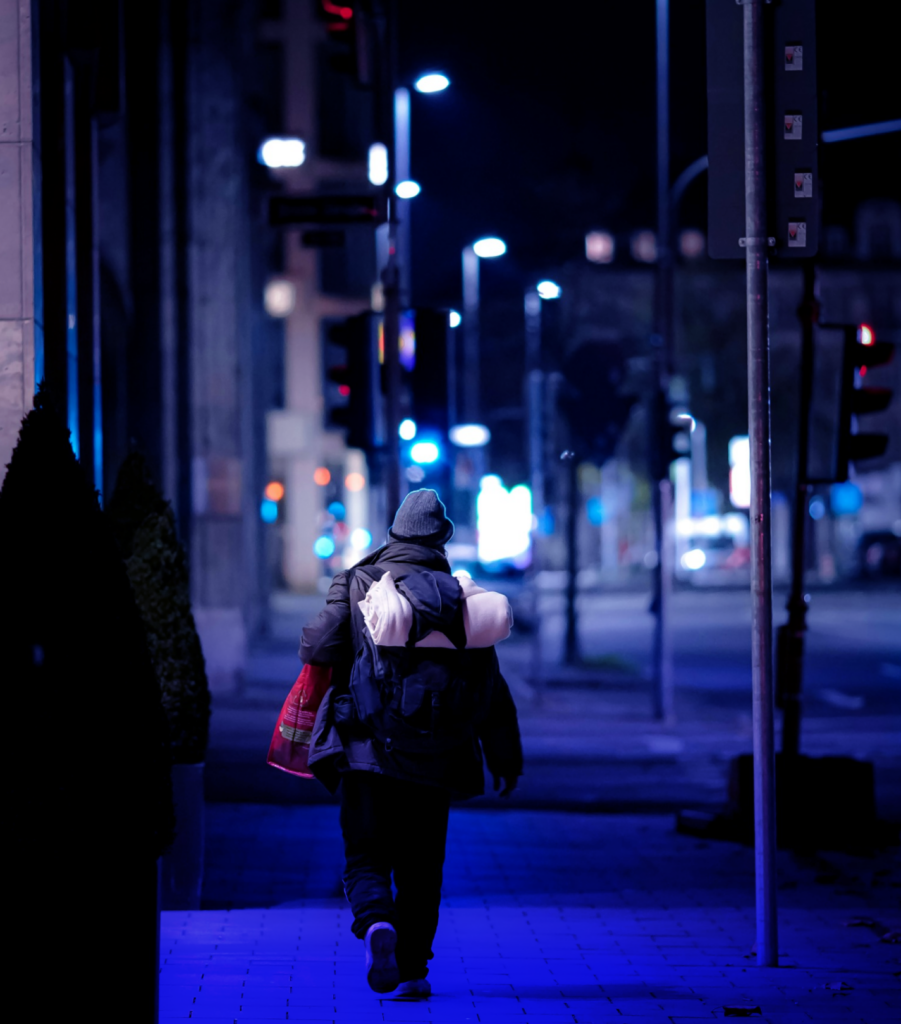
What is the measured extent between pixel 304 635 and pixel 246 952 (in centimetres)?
157

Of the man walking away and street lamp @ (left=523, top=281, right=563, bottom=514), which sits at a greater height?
street lamp @ (left=523, top=281, right=563, bottom=514)

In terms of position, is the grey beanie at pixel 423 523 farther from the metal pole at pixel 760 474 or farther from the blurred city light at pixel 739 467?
the blurred city light at pixel 739 467

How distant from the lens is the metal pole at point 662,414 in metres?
14.6

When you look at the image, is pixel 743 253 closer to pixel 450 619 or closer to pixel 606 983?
pixel 450 619

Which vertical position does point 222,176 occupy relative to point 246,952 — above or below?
above

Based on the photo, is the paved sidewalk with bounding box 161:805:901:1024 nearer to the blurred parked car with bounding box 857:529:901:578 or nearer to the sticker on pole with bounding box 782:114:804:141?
the sticker on pole with bounding box 782:114:804:141

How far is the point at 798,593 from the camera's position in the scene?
8758mm

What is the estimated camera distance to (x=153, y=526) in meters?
6.85

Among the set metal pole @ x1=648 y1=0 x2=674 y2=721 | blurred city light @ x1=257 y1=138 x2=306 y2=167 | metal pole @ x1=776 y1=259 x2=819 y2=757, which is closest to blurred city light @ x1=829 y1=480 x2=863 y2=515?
blurred city light @ x1=257 y1=138 x2=306 y2=167

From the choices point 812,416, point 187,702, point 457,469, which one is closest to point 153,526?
point 187,702

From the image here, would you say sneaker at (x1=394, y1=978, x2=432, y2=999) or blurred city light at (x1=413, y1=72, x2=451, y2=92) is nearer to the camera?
sneaker at (x1=394, y1=978, x2=432, y2=999)

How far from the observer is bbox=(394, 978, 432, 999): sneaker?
16.8 feet

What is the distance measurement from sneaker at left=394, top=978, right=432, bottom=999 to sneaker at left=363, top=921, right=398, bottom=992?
0.25 metres

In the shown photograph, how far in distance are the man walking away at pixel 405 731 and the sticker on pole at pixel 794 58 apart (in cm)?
240
